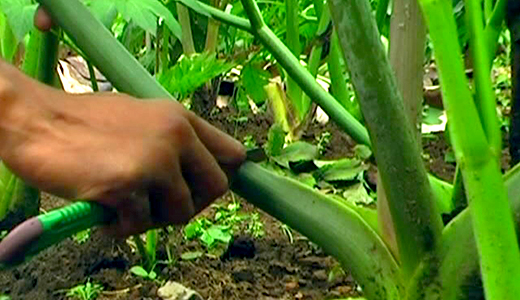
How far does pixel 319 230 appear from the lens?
91 cm

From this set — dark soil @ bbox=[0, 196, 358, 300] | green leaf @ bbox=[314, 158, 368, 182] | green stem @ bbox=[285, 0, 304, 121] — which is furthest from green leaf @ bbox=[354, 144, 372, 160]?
green stem @ bbox=[285, 0, 304, 121]

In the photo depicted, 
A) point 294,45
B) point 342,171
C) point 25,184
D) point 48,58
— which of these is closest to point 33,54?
point 48,58

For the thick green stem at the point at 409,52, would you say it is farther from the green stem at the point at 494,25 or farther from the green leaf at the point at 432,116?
the green leaf at the point at 432,116

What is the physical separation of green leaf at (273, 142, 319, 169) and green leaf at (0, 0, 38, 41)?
1.33 ft

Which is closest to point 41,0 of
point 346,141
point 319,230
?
point 319,230

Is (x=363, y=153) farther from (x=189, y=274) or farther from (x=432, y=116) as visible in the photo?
(x=432, y=116)

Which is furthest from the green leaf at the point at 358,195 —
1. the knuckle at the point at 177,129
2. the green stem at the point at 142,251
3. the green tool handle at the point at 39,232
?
the green tool handle at the point at 39,232

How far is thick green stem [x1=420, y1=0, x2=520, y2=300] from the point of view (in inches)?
26.6

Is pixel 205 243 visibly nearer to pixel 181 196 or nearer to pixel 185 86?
pixel 185 86

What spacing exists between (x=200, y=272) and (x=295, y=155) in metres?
0.20

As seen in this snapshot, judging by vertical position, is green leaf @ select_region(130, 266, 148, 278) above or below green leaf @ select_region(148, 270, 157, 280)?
above

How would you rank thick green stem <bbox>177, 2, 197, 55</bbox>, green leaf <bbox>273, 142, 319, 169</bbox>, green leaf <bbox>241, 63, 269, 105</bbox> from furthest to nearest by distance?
1. green leaf <bbox>241, 63, 269, 105</bbox>
2. thick green stem <bbox>177, 2, 197, 55</bbox>
3. green leaf <bbox>273, 142, 319, 169</bbox>

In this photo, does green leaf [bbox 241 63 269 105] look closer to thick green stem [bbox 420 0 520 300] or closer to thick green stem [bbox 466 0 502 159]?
thick green stem [bbox 466 0 502 159]

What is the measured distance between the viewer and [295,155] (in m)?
1.31
